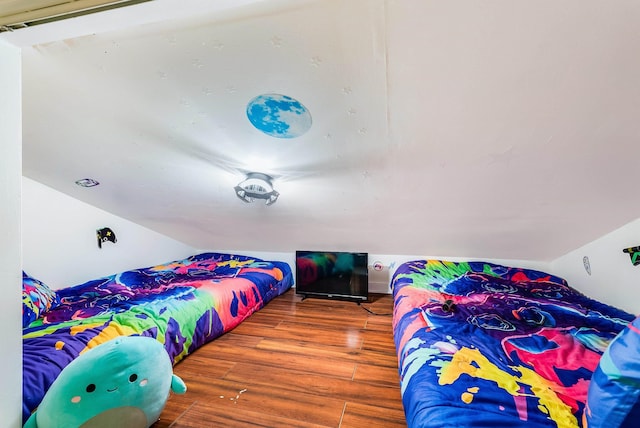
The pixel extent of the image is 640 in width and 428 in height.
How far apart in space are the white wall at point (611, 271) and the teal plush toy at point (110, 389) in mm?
3171

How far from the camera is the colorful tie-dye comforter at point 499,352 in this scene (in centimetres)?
95

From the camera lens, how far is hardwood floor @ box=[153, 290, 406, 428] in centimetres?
141

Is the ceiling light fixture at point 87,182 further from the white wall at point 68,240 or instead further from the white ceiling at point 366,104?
the white wall at point 68,240

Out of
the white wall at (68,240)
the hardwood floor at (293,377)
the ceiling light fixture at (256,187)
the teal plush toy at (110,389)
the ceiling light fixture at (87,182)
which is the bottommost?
the hardwood floor at (293,377)

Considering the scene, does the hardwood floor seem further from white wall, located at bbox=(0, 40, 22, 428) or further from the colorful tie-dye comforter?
white wall, located at bbox=(0, 40, 22, 428)

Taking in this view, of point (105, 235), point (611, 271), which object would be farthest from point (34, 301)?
point (611, 271)

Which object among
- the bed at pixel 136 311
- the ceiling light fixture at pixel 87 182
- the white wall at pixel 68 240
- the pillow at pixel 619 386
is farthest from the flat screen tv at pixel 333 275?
the pillow at pixel 619 386

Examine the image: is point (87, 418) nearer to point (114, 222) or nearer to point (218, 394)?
point (218, 394)

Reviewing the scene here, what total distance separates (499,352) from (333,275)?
211 centimetres

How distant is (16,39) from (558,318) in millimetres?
2807

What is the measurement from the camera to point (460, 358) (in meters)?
1.28

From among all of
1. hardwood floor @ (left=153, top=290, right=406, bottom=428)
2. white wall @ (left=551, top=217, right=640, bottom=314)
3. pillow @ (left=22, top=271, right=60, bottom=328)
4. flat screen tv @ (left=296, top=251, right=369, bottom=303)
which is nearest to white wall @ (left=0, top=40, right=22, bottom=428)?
hardwood floor @ (left=153, top=290, right=406, bottom=428)

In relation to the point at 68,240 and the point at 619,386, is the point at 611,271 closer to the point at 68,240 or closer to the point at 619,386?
the point at 619,386

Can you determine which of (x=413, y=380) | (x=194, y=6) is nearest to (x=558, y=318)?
(x=413, y=380)
